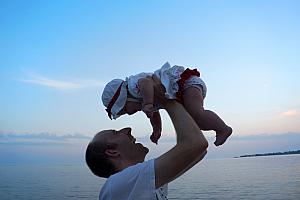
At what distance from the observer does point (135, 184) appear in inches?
105

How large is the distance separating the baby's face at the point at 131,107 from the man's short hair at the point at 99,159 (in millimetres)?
348

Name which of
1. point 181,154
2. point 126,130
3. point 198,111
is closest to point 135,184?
point 181,154

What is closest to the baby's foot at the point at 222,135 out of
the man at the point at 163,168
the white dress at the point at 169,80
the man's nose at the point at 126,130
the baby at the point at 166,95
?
the baby at the point at 166,95

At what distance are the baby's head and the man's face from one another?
23cm

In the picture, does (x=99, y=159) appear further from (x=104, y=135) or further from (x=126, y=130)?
(x=126, y=130)

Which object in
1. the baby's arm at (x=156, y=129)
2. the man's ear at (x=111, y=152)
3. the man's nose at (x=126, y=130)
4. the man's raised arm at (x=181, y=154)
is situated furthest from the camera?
the baby's arm at (x=156, y=129)

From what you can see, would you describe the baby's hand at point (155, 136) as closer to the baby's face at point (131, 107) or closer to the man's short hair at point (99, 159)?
the baby's face at point (131, 107)

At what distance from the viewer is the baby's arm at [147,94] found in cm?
299

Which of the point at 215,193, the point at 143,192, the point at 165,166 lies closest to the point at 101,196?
the point at 143,192

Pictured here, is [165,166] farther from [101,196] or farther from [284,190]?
[284,190]

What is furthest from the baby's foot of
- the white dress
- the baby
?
the white dress

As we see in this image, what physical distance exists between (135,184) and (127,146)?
0.50m

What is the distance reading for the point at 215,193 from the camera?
48469 millimetres

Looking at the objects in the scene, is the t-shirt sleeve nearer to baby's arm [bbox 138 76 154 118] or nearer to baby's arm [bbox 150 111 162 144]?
baby's arm [bbox 138 76 154 118]
